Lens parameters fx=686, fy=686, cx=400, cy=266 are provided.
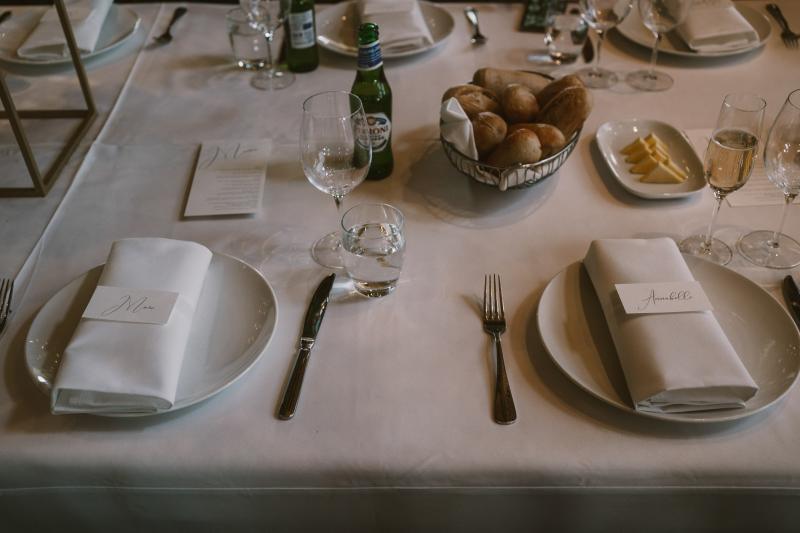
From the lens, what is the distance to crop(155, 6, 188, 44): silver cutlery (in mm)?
1656

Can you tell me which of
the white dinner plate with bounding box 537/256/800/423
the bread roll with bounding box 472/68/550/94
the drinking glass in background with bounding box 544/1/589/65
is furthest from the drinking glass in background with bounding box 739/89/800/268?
the drinking glass in background with bounding box 544/1/589/65

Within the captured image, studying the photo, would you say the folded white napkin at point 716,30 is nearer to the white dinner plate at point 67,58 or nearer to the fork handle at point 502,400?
the fork handle at point 502,400

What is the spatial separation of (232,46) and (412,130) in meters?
0.52

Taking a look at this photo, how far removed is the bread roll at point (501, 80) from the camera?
4.08 feet

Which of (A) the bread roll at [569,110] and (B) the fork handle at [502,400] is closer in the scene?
(B) the fork handle at [502,400]

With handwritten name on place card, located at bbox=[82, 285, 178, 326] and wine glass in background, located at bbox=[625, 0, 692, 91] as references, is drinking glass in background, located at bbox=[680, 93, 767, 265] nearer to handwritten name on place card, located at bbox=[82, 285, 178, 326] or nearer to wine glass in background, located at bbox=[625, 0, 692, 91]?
wine glass in background, located at bbox=[625, 0, 692, 91]

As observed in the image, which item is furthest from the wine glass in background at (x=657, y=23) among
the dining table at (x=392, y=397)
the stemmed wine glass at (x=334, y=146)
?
the stemmed wine glass at (x=334, y=146)

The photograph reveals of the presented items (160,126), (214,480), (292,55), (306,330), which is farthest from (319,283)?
(292,55)

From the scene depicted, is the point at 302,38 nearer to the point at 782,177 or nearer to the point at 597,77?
the point at 597,77

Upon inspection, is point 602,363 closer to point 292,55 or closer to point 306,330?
point 306,330

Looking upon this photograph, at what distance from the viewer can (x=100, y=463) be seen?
2.50 feet

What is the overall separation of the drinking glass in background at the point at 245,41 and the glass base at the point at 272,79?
33 millimetres

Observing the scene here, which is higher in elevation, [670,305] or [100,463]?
[670,305]

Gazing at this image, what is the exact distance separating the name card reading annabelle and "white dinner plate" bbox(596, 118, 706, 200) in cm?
32
